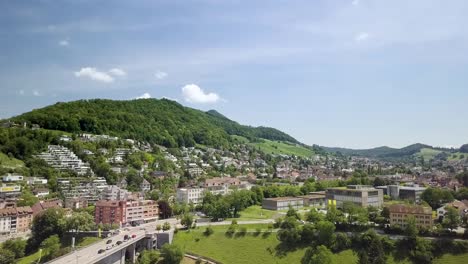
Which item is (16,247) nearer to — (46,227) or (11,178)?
(46,227)

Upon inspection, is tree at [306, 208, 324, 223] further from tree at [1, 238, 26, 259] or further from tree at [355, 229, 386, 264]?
tree at [1, 238, 26, 259]

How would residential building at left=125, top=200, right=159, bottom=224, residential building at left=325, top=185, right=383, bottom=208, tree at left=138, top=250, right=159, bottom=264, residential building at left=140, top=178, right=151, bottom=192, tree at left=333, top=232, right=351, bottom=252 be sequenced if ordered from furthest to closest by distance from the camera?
residential building at left=140, top=178, right=151, bottom=192 < residential building at left=325, top=185, right=383, bottom=208 < residential building at left=125, top=200, right=159, bottom=224 < tree at left=333, top=232, right=351, bottom=252 < tree at left=138, top=250, right=159, bottom=264

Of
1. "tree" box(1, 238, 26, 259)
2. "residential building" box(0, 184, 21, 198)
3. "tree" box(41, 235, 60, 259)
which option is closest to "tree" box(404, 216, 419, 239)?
"tree" box(41, 235, 60, 259)

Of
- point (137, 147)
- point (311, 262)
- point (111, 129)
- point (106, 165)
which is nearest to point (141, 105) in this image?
point (111, 129)

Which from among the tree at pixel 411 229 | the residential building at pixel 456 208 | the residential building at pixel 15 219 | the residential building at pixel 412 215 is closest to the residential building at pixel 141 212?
the residential building at pixel 15 219

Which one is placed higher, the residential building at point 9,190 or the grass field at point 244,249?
the residential building at point 9,190

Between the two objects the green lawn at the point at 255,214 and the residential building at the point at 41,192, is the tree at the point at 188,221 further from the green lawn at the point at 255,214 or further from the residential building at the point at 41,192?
the residential building at the point at 41,192

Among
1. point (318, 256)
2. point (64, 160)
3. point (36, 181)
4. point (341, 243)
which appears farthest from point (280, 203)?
point (64, 160)
